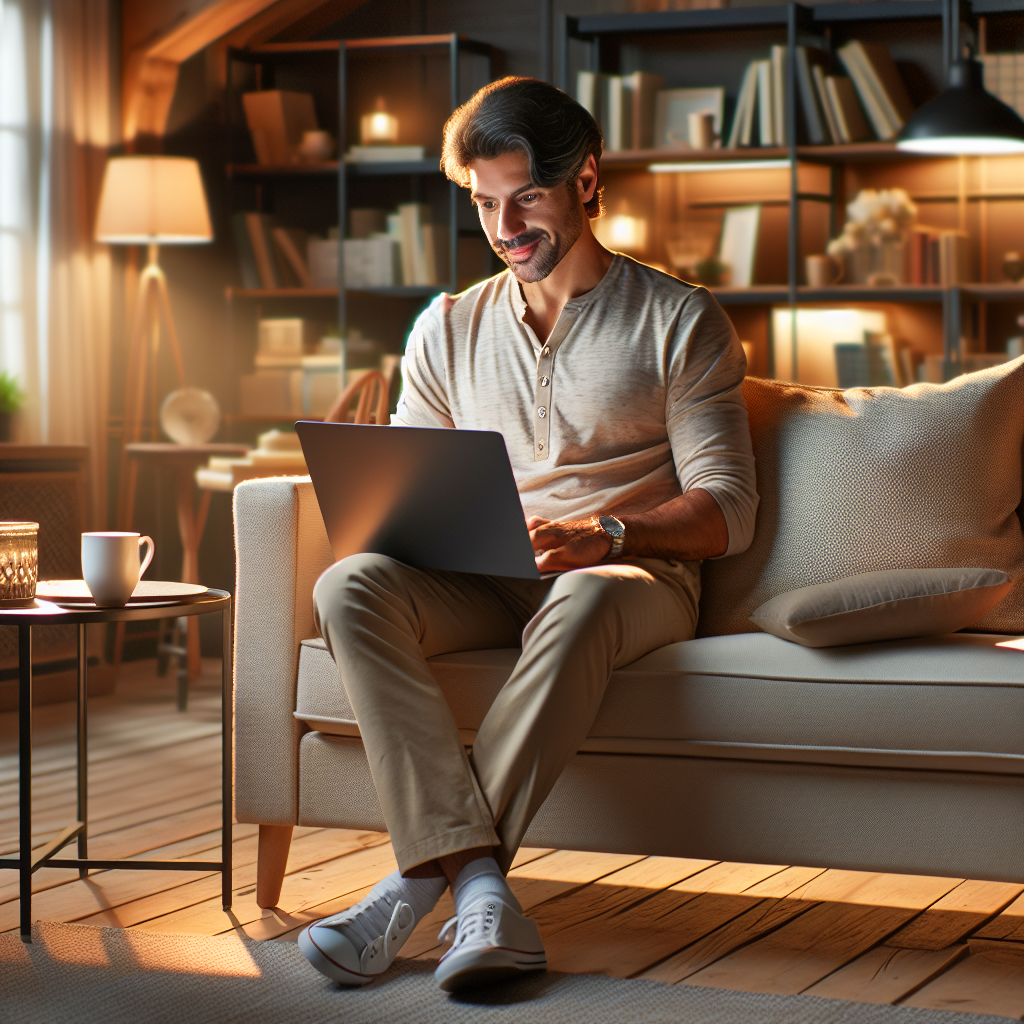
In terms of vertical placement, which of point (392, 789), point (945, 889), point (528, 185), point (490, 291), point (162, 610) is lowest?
point (945, 889)

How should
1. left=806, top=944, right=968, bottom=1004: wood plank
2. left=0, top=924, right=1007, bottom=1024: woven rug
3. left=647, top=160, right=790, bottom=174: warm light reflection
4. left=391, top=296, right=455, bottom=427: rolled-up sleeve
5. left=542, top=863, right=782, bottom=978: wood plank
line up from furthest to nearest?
1. left=647, top=160, right=790, bottom=174: warm light reflection
2. left=391, top=296, right=455, bottom=427: rolled-up sleeve
3. left=542, top=863, right=782, bottom=978: wood plank
4. left=806, top=944, right=968, bottom=1004: wood plank
5. left=0, top=924, right=1007, bottom=1024: woven rug

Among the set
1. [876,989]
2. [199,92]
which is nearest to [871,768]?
[876,989]

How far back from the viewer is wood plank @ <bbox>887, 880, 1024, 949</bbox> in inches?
78.2

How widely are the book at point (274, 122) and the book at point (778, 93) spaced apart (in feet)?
5.53

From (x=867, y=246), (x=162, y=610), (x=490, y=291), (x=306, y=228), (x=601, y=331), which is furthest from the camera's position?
(x=306, y=228)

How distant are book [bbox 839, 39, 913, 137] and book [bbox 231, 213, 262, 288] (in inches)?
83.3

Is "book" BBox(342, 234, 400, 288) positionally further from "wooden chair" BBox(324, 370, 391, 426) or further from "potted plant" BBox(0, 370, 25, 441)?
"potted plant" BBox(0, 370, 25, 441)

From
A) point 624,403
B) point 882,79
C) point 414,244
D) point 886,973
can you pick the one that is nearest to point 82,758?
point 624,403

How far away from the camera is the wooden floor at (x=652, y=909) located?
1.84 meters

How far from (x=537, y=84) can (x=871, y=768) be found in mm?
1112

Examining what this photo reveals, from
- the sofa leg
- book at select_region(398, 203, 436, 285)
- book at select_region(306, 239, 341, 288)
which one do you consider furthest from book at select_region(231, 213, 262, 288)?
the sofa leg

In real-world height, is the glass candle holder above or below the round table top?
above

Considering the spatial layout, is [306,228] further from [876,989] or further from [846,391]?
[876,989]

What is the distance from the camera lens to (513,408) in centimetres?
221
